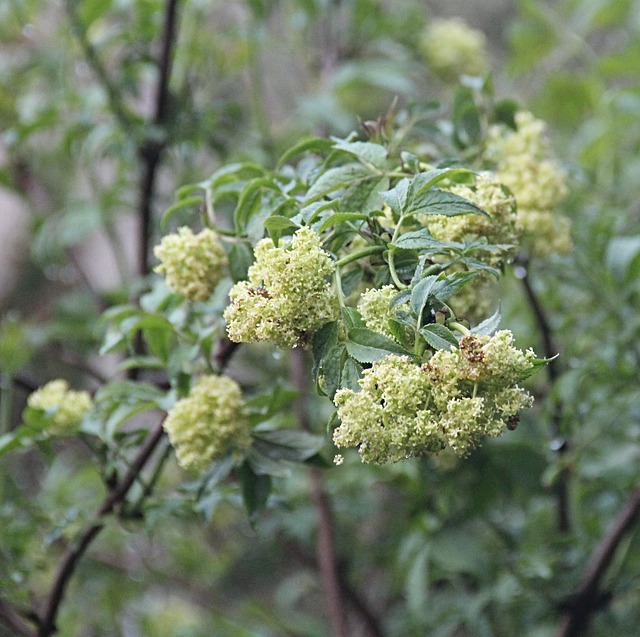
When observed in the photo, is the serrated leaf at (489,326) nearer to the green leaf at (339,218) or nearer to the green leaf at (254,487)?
the green leaf at (339,218)

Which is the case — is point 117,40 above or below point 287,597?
above

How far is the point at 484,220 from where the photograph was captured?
658 mm

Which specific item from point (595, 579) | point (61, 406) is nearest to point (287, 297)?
point (61, 406)

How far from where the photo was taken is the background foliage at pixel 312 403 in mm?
1071

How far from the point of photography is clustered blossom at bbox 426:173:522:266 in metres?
0.66

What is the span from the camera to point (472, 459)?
1161 millimetres

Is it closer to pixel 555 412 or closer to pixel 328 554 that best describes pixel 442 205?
pixel 555 412

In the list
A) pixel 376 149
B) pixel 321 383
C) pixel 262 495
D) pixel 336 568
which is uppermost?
pixel 376 149

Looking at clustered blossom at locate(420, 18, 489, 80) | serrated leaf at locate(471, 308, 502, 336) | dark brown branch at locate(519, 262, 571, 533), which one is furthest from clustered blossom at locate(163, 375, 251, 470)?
clustered blossom at locate(420, 18, 489, 80)

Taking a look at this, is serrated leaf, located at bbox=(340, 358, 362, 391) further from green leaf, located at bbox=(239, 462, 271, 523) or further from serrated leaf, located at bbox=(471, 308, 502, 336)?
green leaf, located at bbox=(239, 462, 271, 523)

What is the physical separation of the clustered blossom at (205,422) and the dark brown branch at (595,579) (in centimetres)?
56

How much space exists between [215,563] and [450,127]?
1017 millimetres

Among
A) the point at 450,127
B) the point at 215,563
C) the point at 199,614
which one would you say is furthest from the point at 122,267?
the point at 199,614

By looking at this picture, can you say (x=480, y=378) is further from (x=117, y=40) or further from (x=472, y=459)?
(x=117, y=40)
